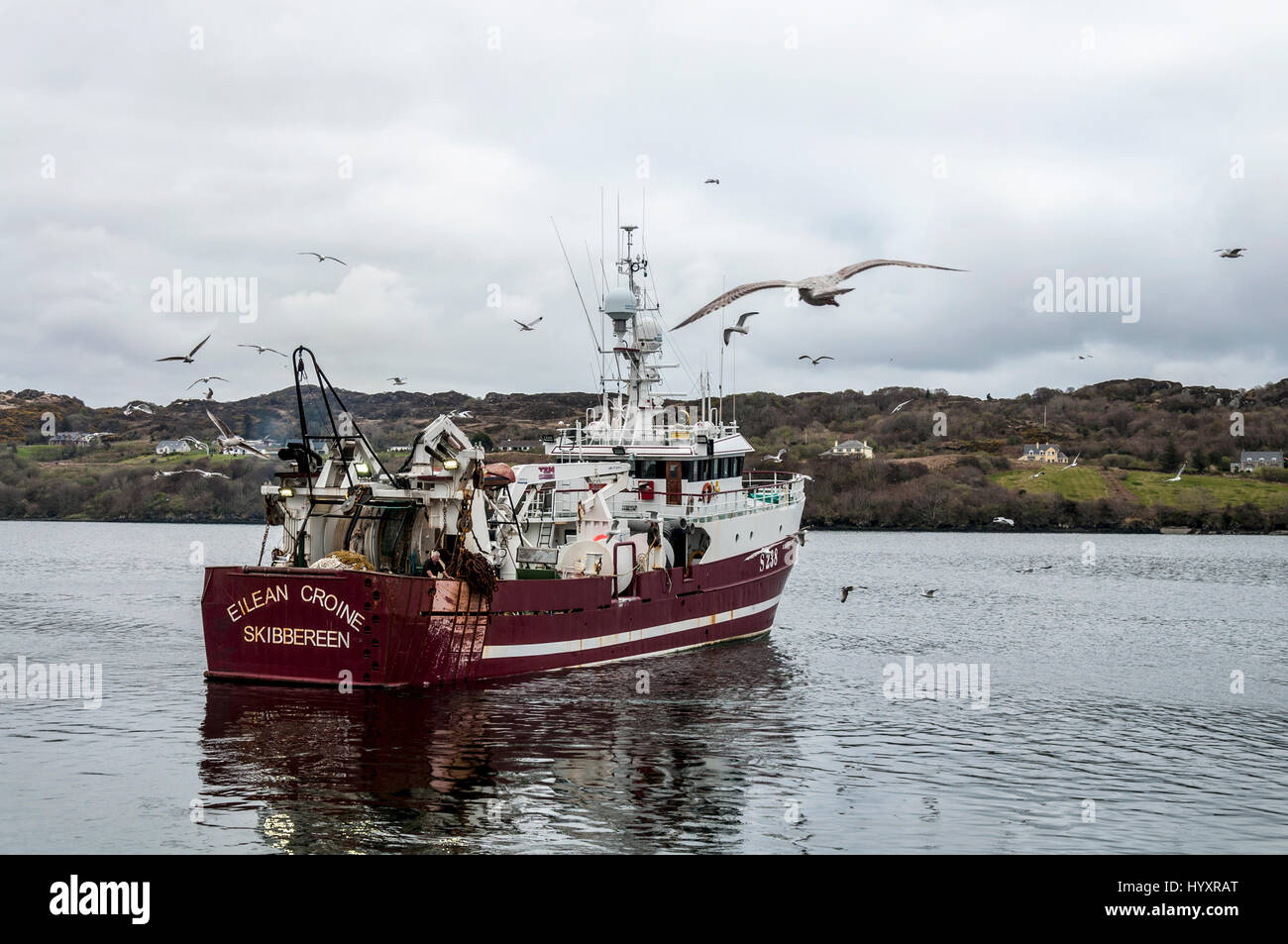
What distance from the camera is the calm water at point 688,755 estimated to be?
1597 centimetres

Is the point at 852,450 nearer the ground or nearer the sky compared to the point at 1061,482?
nearer the sky

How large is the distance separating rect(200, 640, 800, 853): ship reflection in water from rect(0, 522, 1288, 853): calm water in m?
0.07

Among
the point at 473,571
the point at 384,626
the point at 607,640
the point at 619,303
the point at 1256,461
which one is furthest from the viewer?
the point at 1256,461

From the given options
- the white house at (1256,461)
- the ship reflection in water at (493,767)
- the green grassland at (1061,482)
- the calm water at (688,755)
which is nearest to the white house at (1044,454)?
the green grassland at (1061,482)

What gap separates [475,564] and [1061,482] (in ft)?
360

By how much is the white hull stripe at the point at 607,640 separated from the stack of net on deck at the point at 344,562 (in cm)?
327

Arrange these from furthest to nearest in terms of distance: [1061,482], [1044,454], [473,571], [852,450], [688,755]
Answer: [852,450], [1044,454], [1061,482], [473,571], [688,755]

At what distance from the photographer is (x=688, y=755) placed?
20.8 metres

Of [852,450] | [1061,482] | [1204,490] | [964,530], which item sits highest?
[852,450]

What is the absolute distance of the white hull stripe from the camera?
84.5ft

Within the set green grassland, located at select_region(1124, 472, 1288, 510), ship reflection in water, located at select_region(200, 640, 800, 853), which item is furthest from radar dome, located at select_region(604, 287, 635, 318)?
green grassland, located at select_region(1124, 472, 1288, 510)

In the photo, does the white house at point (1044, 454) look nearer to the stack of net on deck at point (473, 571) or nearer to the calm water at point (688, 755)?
the calm water at point (688, 755)

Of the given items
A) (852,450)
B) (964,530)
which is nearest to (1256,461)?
(964,530)

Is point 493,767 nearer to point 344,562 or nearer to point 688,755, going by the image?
point 688,755
